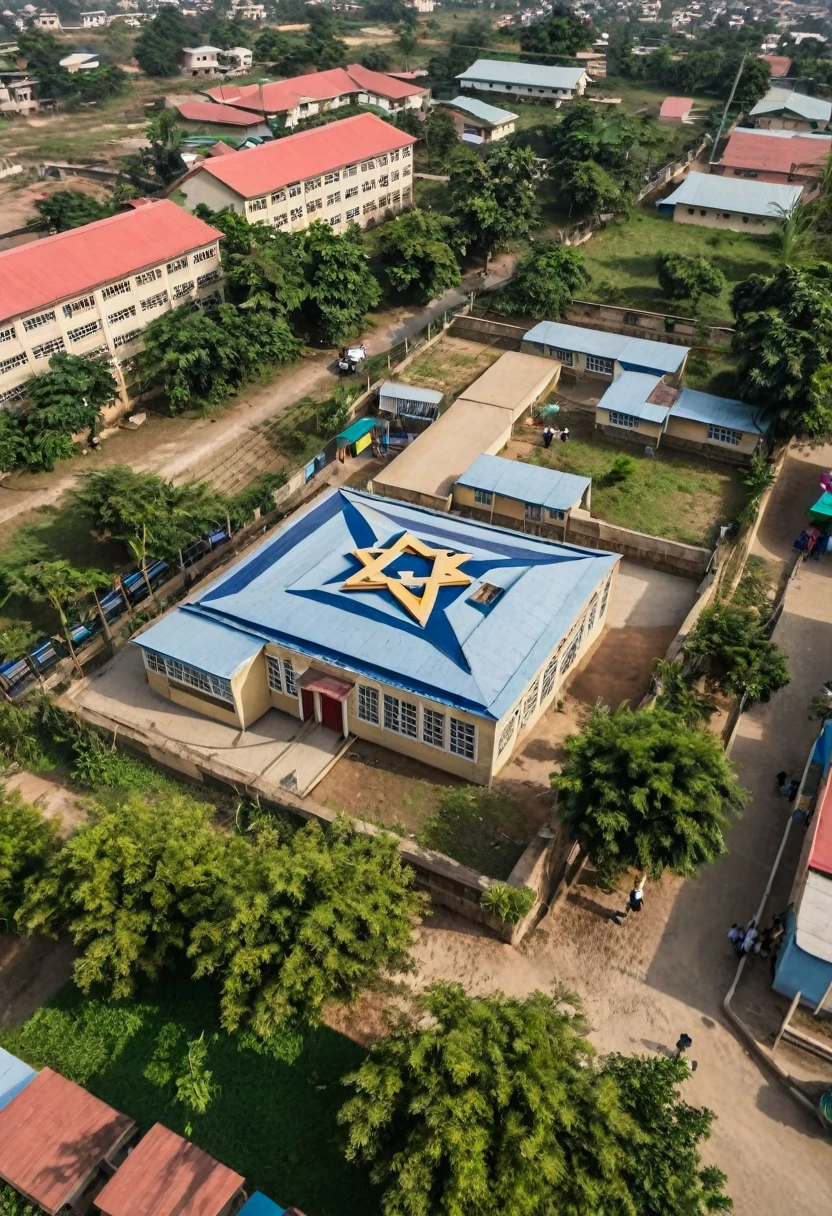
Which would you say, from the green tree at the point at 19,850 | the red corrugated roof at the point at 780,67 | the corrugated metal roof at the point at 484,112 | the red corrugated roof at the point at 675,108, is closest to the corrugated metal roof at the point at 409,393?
the green tree at the point at 19,850

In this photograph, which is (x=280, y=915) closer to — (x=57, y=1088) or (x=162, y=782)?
(x=57, y=1088)

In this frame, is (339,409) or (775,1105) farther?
(339,409)

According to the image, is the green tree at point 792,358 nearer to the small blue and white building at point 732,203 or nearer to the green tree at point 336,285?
the green tree at point 336,285

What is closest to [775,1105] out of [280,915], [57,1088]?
[280,915]

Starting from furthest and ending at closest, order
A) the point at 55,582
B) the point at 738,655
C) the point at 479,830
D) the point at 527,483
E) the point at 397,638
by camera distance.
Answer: the point at 527,483 < the point at 55,582 < the point at 738,655 < the point at 397,638 < the point at 479,830

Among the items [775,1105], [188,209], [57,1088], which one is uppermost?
[188,209]

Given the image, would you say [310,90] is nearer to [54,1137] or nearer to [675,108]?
[675,108]

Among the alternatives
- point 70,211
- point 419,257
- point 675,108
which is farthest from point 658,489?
point 675,108
